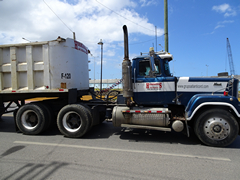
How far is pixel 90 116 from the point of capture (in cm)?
511

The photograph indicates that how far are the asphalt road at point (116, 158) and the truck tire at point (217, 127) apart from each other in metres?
0.23

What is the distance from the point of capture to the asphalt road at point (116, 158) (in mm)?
3030

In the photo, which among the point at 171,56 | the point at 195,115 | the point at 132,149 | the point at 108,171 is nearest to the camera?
the point at 108,171

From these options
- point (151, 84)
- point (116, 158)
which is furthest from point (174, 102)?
point (116, 158)

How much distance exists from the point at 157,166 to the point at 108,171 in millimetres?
1037

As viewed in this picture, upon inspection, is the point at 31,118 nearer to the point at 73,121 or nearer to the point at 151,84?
the point at 73,121

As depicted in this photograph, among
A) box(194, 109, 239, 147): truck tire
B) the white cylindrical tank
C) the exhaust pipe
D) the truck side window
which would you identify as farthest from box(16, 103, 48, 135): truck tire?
box(194, 109, 239, 147): truck tire

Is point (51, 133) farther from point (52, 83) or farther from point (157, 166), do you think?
point (157, 166)

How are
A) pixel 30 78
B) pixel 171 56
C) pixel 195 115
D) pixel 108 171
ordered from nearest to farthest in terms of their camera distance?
pixel 108 171 → pixel 195 115 → pixel 171 56 → pixel 30 78

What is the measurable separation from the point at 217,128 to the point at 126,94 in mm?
2688

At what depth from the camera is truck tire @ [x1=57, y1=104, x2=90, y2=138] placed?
5.04m

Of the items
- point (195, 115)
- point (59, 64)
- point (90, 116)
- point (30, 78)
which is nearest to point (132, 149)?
point (90, 116)

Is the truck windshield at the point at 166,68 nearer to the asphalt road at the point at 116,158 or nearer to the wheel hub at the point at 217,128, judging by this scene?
the wheel hub at the point at 217,128

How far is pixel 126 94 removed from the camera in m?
4.93
